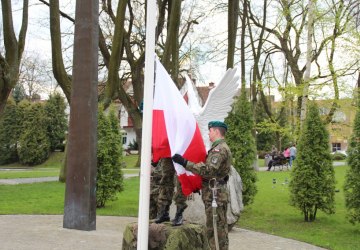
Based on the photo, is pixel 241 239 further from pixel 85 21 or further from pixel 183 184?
pixel 85 21

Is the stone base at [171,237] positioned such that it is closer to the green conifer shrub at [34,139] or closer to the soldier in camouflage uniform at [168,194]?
the soldier in camouflage uniform at [168,194]

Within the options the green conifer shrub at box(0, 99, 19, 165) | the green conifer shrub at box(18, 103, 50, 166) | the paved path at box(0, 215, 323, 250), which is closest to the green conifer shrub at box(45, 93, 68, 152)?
the green conifer shrub at box(18, 103, 50, 166)

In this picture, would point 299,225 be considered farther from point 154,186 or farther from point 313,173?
point 154,186

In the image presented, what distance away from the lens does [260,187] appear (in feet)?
63.5

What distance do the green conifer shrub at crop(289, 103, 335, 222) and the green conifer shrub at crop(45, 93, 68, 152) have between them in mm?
34419

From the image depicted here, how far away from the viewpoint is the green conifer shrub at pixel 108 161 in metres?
12.9

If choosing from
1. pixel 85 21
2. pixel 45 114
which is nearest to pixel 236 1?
pixel 85 21

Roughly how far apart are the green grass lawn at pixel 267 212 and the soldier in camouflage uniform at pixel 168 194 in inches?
160

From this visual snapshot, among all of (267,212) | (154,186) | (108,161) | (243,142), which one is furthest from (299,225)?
(154,186)

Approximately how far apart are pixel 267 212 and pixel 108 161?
4.50 meters

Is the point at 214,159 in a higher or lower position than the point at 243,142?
lower

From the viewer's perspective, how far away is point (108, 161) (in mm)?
13102

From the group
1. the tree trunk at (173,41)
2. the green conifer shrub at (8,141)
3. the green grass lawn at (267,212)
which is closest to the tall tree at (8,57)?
the green grass lawn at (267,212)

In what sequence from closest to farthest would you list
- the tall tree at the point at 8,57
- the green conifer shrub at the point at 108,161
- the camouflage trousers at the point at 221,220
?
the camouflage trousers at the point at 221,220
the green conifer shrub at the point at 108,161
the tall tree at the point at 8,57
